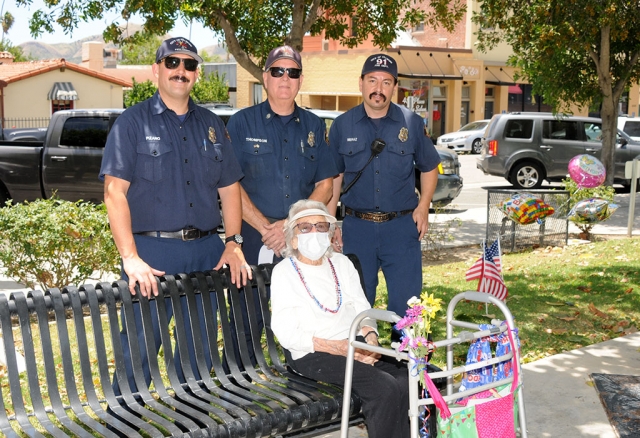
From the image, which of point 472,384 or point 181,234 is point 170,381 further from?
point 472,384

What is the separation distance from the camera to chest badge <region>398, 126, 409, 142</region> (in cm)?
543

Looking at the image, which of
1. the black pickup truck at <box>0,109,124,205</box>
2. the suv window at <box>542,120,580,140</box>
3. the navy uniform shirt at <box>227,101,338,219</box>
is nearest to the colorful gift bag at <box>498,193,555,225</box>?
the navy uniform shirt at <box>227,101,338,219</box>

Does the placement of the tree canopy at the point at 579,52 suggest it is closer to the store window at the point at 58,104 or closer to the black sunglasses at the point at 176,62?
the black sunglasses at the point at 176,62

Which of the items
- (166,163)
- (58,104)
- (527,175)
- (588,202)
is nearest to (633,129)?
(527,175)

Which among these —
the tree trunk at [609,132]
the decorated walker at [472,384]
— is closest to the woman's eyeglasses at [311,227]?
the decorated walker at [472,384]

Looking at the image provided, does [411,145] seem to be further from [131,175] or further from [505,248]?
[505,248]

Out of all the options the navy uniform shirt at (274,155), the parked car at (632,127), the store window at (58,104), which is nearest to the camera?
the navy uniform shirt at (274,155)

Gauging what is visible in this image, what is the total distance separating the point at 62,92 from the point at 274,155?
3937cm

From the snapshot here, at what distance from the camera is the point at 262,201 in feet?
16.7

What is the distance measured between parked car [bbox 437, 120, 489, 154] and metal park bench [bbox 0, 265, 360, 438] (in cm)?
2730

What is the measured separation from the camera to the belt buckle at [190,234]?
4449 mm

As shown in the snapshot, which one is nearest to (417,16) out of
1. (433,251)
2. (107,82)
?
(433,251)

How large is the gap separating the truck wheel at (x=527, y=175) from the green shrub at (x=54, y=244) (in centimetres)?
1402

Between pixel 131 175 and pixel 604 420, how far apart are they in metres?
3.13
